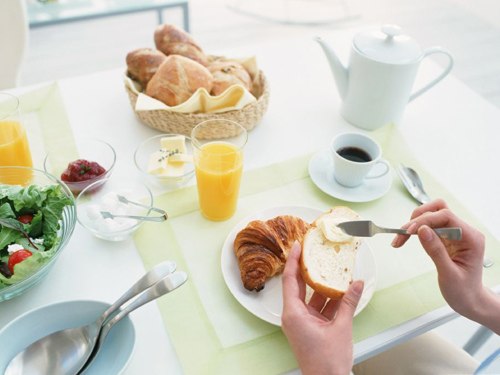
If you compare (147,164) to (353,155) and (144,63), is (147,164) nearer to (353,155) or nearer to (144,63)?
(144,63)

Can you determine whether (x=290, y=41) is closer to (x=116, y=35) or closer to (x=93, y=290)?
(x=93, y=290)

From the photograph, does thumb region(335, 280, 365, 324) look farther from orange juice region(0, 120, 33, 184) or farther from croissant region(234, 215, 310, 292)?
orange juice region(0, 120, 33, 184)

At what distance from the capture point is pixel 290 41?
162cm

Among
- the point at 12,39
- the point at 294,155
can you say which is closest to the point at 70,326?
the point at 294,155

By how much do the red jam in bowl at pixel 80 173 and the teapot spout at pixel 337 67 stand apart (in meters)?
0.67

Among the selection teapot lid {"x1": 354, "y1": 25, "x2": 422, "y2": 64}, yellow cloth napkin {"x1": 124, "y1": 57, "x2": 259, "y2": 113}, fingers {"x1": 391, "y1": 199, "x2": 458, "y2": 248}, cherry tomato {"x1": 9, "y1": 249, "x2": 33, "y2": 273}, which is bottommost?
cherry tomato {"x1": 9, "y1": 249, "x2": 33, "y2": 273}

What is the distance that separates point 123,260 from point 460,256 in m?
0.65

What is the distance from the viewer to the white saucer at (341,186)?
1.04m

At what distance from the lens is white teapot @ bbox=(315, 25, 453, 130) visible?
1114 millimetres

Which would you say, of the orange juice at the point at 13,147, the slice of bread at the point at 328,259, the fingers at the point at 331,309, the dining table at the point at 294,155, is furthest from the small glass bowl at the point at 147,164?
the fingers at the point at 331,309

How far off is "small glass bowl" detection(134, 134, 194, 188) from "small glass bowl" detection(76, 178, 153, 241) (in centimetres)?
3

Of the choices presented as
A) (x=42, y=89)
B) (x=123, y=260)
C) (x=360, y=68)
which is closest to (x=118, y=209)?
(x=123, y=260)

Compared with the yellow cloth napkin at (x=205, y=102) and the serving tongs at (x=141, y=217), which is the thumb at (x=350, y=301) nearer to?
the serving tongs at (x=141, y=217)

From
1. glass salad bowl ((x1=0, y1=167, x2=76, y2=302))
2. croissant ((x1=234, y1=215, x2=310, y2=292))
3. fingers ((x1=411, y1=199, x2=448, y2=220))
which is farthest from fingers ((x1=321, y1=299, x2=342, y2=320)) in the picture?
glass salad bowl ((x1=0, y1=167, x2=76, y2=302))
